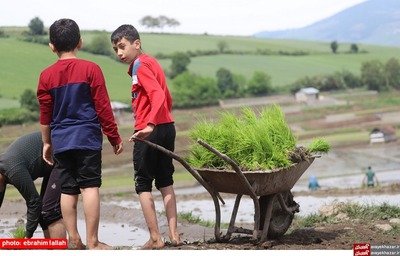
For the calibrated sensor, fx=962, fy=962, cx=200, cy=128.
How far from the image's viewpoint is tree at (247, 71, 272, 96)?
116 feet

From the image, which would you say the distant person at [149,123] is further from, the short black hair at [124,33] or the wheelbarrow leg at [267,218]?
the wheelbarrow leg at [267,218]

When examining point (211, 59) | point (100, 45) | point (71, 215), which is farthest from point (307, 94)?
point (71, 215)

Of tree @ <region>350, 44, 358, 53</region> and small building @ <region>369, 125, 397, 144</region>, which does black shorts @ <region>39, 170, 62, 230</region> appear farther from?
tree @ <region>350, 44, 358, 53</region>

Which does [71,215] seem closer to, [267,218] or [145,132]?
[145,132]

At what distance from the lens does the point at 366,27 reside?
54.8m

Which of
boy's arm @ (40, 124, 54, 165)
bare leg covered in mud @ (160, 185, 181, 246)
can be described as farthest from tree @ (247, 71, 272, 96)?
boy's arm @ (40, 124, 54, 165)

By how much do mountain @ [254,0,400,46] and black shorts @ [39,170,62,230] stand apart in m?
28.5

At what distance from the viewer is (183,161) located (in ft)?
22.9

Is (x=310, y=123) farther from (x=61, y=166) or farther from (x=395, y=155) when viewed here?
(x=61, y=166)

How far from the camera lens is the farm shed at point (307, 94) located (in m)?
37.0

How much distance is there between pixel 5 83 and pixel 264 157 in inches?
709

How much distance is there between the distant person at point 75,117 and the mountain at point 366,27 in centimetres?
2889

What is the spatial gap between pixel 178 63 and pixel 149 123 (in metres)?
26.9

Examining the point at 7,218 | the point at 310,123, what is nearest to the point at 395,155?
the point at 310,123
